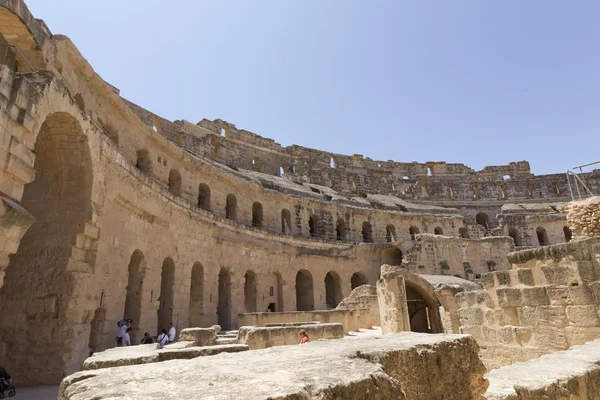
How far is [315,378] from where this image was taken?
2.01 metres

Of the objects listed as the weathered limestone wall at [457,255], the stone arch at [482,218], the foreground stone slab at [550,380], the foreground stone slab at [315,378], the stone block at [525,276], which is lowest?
the foreground stone slab at [550,380]

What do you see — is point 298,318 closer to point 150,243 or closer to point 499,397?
point 150,243

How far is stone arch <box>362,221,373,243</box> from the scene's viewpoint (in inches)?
1057

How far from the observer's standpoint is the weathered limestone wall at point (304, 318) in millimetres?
13656

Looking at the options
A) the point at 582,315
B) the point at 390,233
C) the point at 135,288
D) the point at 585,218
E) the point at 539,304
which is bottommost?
the point at 582,315

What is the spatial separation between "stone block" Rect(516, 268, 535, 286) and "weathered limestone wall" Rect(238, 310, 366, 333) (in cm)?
901

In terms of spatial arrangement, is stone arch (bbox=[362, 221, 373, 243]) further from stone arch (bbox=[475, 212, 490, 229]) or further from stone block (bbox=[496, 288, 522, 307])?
stone block (bbox=[496, 288, 522, 307])

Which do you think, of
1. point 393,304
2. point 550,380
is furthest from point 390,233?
point 550,380

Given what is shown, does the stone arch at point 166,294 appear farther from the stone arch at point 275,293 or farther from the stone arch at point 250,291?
the stone arch at point 275,293

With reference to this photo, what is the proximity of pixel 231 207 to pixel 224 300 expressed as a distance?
227 inches

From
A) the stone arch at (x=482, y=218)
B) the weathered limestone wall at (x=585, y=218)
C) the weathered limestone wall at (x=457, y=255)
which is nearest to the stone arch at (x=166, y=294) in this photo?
the weathered limestone wall at (x=585, y=218)

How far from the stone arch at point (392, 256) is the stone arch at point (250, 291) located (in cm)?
992

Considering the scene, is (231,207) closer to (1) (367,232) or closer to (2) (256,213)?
(2) (256,213)

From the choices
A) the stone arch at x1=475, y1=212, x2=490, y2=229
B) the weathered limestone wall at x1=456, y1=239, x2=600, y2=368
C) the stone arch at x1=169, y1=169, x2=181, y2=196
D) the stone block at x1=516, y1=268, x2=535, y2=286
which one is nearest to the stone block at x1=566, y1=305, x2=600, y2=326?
the weathered limestone wall at x1=456, y1=239, x2=600, y2=368
